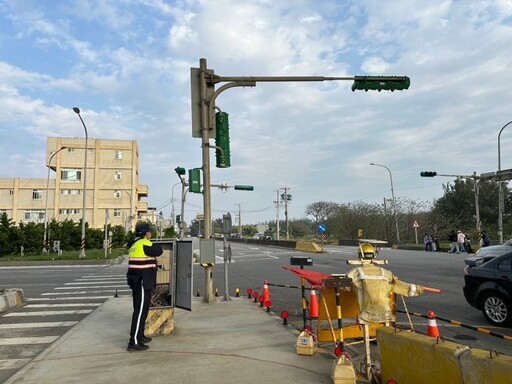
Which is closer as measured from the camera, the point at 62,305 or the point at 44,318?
the point at 44,318

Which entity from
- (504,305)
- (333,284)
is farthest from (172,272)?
(504,305)

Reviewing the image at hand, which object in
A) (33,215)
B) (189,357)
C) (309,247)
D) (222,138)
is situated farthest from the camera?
(33,215)

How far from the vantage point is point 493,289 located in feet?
27.5

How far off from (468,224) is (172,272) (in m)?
55.5

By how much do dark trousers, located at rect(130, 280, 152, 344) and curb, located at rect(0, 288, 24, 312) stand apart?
19.5ft

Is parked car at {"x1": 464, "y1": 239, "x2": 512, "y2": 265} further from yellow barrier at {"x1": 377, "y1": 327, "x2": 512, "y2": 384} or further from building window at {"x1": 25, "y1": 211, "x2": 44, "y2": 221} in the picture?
building window at {"x1": 25, "y1": 211, "x2": 44, "y2": 221}

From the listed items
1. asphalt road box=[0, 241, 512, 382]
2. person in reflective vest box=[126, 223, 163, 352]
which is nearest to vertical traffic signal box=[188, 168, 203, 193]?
asphalt road box=[0, 241, 512, 382]

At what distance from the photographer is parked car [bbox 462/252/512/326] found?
815cm

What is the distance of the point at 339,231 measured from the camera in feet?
200

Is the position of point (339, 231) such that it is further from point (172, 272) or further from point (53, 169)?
point (172, 272)

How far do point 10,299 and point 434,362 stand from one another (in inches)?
430

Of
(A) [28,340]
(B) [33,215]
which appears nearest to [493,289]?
(A) [28,340]

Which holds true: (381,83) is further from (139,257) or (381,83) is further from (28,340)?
(28,340)

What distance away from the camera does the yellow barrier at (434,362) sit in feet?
11.5
